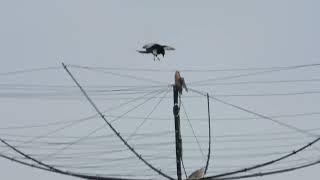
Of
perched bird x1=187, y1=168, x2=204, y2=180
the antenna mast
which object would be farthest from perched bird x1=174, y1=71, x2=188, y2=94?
perched bird x1=187, y1=168, x2=204, y2=180

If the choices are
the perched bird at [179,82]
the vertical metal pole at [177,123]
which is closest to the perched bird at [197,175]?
the vertical metal pole at [177,123]

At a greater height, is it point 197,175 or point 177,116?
point 177,116

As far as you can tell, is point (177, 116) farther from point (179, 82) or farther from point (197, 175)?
point (197, 175)

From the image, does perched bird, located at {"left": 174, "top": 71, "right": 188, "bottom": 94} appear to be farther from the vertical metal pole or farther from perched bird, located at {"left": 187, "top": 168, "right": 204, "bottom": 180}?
perched bird, located at {"left": 187, "top": 168, "right": 204, "bottom": 180}

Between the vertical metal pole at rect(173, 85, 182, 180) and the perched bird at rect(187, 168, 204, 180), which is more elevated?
the vertical metal pole at rect(173, 85, 182, 180)

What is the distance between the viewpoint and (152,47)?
78.7 ft

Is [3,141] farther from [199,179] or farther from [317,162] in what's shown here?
[317,162]

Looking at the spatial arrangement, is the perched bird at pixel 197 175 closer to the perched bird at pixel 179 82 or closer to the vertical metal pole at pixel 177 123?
the vertical metal pole at pixel 177 123

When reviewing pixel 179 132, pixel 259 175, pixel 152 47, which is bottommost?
pixel 259 175

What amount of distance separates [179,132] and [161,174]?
189cm

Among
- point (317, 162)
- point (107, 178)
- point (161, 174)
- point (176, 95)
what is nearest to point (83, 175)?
point (107, 178)

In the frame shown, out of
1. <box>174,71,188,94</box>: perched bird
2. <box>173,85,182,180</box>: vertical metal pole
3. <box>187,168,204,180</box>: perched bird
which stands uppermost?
<box>174,71,188,94</box>: perched bird

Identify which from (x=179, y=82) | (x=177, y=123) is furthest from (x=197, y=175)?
(x=179, y=82)

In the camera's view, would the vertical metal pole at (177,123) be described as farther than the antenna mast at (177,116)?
No
